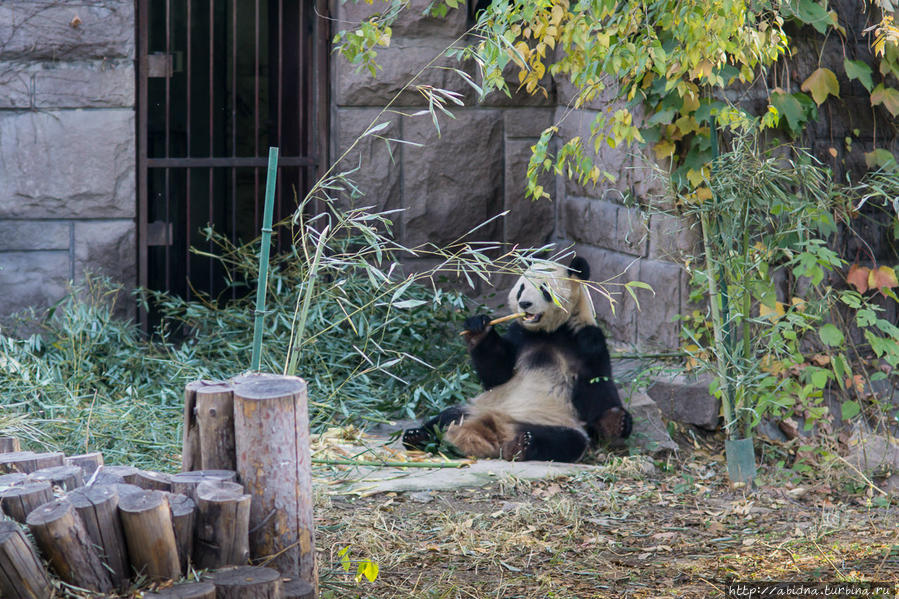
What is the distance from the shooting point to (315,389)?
5441 mm

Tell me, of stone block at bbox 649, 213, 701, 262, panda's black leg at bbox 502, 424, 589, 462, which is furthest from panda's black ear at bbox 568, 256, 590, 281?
panda's black leg at bbox 502, 424, 589, 462

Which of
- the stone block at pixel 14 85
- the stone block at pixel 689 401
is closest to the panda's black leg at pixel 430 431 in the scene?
the stone block at pixel 689 401

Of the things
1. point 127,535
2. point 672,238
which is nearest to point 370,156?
point 672,238

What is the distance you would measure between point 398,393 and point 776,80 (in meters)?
2.33

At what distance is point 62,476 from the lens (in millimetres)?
2773

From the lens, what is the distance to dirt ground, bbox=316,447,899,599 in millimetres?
3465

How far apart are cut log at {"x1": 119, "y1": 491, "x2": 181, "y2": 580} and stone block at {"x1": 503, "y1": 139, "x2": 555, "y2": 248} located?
3.96m

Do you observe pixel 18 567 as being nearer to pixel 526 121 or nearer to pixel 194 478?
pixel 194 478

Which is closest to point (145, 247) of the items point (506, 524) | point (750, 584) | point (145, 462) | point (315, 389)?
point (315, 389)

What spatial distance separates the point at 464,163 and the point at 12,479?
392 centimetres

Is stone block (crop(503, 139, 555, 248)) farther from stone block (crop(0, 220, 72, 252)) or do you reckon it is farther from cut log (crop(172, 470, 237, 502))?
cut log (crop(172, 470, 237, 502))

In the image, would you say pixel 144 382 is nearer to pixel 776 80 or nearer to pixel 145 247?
pixel 145 247

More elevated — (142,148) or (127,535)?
(142,148)

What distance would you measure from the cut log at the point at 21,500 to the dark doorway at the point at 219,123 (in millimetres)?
3272
